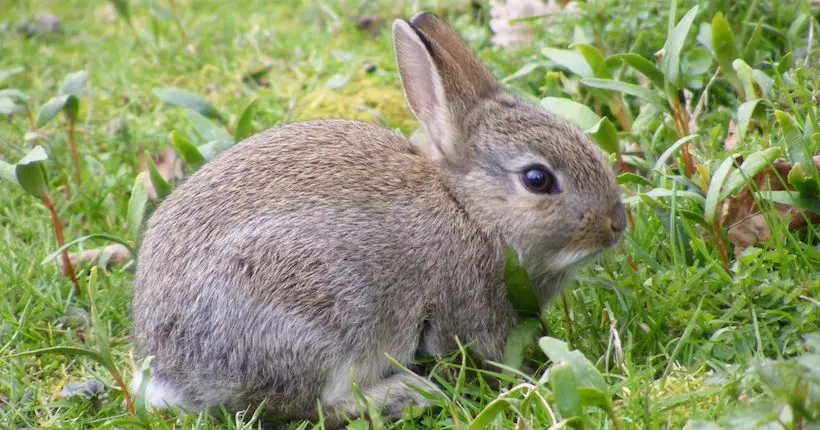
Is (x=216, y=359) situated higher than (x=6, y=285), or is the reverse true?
(x=216, y=359)

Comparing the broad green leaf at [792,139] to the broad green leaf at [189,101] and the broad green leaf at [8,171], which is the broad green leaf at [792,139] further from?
the broad green leaf at [8,171]

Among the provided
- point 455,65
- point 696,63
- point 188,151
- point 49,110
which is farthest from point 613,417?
point 49,110

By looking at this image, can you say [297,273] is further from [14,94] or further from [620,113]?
[14,94]

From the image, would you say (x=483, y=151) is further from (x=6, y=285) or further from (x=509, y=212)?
(x=6, y=285)

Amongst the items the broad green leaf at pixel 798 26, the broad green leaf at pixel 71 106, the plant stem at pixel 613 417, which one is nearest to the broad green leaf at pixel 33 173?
the broad green leaf at pixel 71 106

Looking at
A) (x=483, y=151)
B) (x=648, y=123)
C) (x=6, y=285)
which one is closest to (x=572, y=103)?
(x=648, y=123)

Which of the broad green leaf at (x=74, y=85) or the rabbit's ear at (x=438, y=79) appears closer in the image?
the rabbit's ear at (x=438, y=79)
